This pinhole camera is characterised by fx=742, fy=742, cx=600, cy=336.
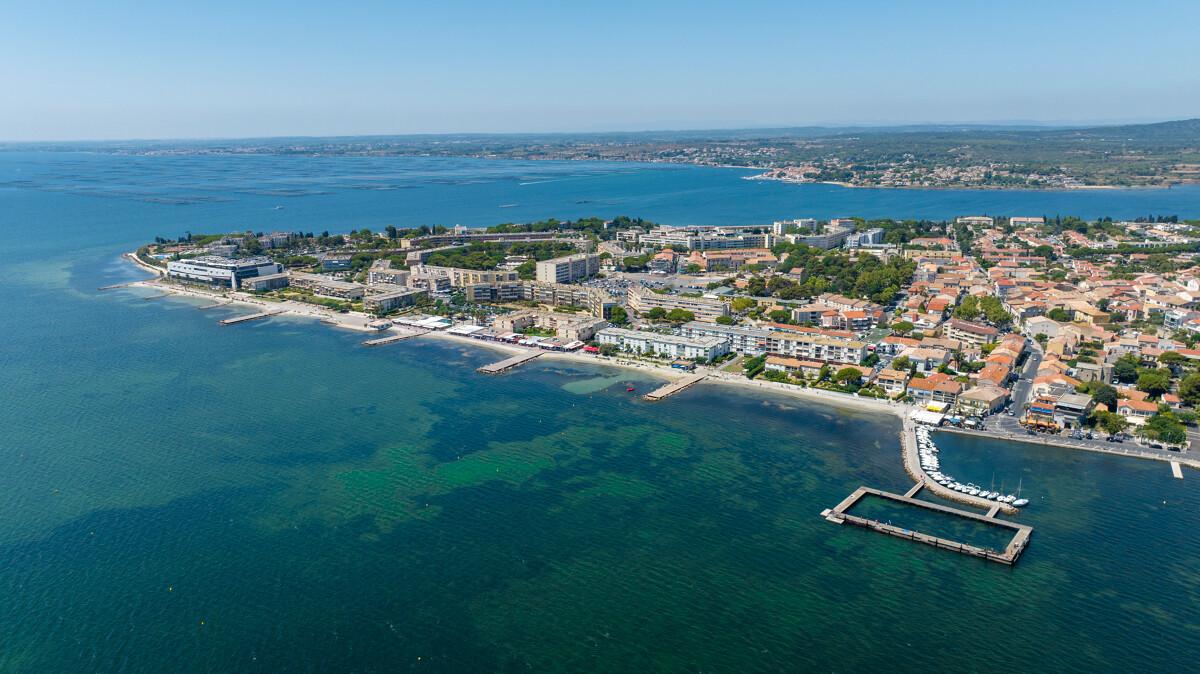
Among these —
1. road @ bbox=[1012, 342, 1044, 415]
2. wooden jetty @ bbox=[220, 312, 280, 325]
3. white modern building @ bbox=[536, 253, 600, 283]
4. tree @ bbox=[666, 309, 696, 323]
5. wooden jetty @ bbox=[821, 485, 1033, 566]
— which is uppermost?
white modern building @ bbox=[536, 253, 600, 283]

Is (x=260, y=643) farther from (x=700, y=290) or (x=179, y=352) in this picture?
(x=700, y=290)

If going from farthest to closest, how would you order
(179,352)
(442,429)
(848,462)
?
(179,352) < (442,429) < (848,462)

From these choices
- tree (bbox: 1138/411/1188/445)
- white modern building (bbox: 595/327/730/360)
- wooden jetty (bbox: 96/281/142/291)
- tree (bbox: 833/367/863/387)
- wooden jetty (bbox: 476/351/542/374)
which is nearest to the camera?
tree (bbox: 1138/411/1188/445)

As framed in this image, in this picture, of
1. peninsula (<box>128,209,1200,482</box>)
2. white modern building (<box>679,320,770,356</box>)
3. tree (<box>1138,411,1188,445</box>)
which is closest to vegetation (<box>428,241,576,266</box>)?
peninsula (<box>128,209,1200,482</box>)

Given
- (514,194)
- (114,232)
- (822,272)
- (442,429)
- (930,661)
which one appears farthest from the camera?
(514,194)

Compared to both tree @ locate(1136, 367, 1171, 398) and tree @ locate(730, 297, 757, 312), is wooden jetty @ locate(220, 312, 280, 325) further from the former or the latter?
tree @ locate(1136, 367, 1171, 398)

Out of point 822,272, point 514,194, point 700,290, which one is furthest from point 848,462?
point 514,194

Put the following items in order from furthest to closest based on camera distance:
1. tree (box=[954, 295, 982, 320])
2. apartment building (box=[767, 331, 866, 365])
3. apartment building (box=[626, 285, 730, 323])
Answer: apartment building (box=[626, 285, 730, 323]) < tree (box=[954, 295, 982, 320]) < apartment building (box=[767, 331, 866, 365])

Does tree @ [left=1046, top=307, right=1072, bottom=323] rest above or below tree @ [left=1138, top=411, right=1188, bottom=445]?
above

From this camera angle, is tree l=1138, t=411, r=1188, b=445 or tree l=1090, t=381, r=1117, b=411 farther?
tree l=1090, t=381, r=1117, b=411
